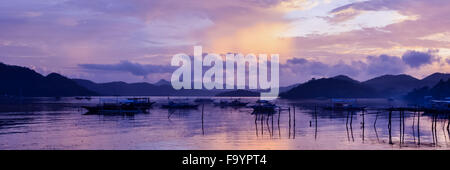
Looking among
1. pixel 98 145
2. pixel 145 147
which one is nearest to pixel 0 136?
pixel 98 145

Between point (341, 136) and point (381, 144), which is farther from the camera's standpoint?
point (341, 136)

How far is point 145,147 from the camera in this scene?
34125mm
